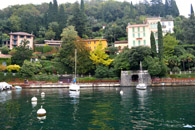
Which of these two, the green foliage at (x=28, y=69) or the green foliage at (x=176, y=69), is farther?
the green foliage at (x=176, y=69)

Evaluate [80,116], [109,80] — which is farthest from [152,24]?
[80,116]

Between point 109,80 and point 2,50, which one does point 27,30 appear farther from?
point 109,80

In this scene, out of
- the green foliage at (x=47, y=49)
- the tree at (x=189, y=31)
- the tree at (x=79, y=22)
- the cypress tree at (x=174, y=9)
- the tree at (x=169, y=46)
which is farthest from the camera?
the cypress tree at (x=174, y=9)

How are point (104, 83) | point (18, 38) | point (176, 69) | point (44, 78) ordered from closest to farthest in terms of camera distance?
point (104, 83) → point (44, 78) → point (176, 69) → point (18, 38)

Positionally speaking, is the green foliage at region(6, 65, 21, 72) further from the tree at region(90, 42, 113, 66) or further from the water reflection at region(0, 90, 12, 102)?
the tree at region(90, 42, 113, 66)

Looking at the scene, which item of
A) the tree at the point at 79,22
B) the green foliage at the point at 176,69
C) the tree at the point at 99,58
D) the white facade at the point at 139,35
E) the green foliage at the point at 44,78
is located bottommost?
the green foliage at the point at 44,78

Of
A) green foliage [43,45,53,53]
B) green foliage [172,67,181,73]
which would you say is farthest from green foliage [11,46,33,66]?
green foliage [172,67,181,73]

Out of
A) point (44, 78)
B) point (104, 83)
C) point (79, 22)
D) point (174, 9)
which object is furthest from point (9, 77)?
point (174, 9)

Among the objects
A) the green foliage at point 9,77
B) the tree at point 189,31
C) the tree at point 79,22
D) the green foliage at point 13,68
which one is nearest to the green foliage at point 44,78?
the green foliage at point 9,77

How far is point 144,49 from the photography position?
61.6 m

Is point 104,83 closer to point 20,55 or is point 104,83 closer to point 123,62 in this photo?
point 123,62

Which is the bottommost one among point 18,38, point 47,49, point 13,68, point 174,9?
point 13,68

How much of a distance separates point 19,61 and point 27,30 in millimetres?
41549

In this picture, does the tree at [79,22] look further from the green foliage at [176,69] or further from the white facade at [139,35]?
the green foliage at [176,69]
